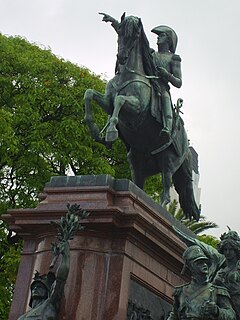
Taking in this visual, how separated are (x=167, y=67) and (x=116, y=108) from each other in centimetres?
255

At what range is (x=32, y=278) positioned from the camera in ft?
33.1

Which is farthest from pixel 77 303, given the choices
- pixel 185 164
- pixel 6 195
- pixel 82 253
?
pixel 6 195

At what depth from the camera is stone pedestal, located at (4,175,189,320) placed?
31.2ft

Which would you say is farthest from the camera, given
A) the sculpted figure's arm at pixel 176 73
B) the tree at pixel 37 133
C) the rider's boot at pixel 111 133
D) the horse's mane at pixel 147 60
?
the tree at pixel 37 133

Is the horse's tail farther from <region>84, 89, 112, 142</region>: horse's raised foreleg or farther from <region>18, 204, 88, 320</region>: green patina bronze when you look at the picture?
<region>18, 204, 88, 320</region>: green patina bronze

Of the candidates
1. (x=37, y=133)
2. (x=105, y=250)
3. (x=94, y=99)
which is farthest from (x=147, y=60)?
(x=37, y=133)

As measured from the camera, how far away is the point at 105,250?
9.82 metres

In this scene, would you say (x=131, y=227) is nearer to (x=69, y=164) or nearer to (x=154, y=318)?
(x=154, y=318)

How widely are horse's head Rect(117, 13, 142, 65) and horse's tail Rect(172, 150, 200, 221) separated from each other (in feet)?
8.39

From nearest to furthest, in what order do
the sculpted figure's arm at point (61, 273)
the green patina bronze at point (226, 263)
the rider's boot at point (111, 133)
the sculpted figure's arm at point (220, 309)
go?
the sculpted figure's arm at point (220, 309) < the green patina bronze at point (226, 263) < the sculpted figure's arm at point (61, 273) < the rider's boot at point (111, 133)

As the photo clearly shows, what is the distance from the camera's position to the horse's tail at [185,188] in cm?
1451

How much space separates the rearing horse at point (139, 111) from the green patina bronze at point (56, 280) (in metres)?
3.67

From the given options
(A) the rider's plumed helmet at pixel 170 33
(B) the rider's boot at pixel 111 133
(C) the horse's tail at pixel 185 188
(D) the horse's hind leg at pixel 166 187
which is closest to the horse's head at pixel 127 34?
(B) the rider's boot at pixel 111 133

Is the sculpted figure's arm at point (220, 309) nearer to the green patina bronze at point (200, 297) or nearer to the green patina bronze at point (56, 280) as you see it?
the green patina bronze at point (200, 297)
